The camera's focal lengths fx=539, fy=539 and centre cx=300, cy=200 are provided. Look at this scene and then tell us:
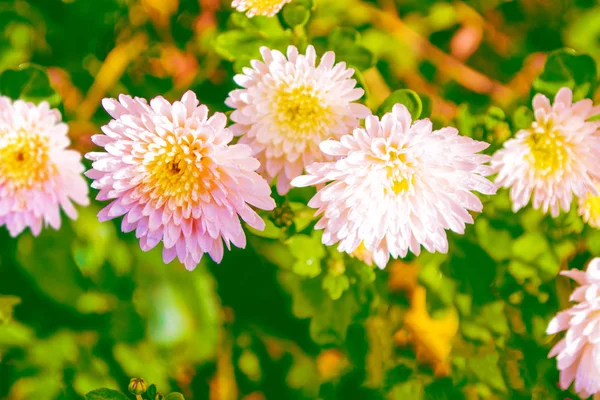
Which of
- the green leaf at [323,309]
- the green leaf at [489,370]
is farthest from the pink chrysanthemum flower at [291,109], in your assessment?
the green leaf at [489,370]

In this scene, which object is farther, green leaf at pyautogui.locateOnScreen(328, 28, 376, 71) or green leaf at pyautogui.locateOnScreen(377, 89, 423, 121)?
green leaf at pyautogui.locateOnScreen(328, 28, 376, 71)

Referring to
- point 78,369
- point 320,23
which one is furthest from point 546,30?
point 78,369

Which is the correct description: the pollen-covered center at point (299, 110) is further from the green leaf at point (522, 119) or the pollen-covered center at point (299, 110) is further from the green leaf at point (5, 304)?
the green leaf at point (5, 304)

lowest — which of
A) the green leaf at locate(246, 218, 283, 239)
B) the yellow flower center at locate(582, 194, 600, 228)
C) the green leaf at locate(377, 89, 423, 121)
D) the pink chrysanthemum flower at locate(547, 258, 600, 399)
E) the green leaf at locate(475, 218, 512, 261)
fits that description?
the pink chrysanthemum flower at locate(547, 258, 600, 399)

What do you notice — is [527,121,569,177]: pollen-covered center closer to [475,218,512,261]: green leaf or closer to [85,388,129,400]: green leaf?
[475,218,512,261]: green leaf

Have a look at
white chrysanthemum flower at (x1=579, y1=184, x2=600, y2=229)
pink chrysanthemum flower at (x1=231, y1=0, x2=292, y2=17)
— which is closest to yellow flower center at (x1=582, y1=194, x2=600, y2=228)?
white chrysanthemum flower at (x1=579, y1=184, x2=600, y2=229)

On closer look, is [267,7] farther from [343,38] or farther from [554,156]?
[554,156]
